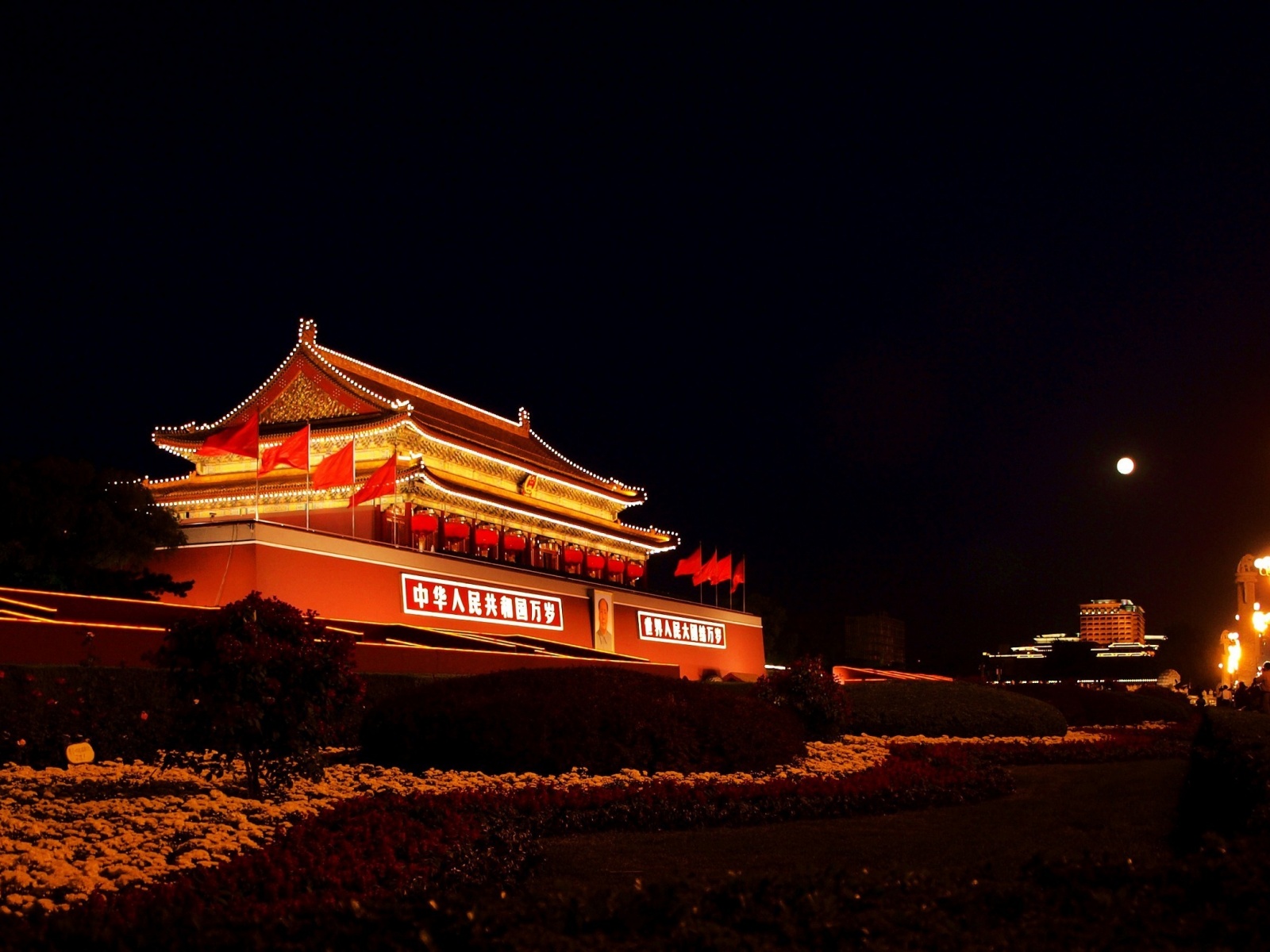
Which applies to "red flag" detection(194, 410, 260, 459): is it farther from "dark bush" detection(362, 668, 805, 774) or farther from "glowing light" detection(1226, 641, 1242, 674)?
"glowing light" detection(1226, 641, 1242, 674)

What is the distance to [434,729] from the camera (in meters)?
11.3

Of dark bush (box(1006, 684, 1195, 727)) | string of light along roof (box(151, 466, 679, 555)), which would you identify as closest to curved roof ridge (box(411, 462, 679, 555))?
string of light along roof (box(151, 466, 679, 555))

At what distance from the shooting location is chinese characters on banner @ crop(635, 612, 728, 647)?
35250 millimetres

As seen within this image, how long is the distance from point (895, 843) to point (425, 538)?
931 inches

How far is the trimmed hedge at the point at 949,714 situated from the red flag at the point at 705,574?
19732 mm

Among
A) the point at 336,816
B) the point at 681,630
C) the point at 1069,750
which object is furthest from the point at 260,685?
the point at 681,630

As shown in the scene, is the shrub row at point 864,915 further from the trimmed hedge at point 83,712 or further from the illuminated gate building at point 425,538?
the illuminated gate building at point 425,538

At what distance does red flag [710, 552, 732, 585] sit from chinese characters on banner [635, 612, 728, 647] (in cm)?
133

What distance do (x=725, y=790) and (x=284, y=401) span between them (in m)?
25.1

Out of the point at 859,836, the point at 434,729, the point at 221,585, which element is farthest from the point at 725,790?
the point at 221,585

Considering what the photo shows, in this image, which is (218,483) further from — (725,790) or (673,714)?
(725,790)

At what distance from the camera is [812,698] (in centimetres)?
1516

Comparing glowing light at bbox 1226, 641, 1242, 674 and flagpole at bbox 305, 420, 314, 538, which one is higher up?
flagpole at bbox 305, 420, 314, 538

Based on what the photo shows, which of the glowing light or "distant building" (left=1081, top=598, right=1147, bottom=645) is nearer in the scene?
Answer: the glowing light
